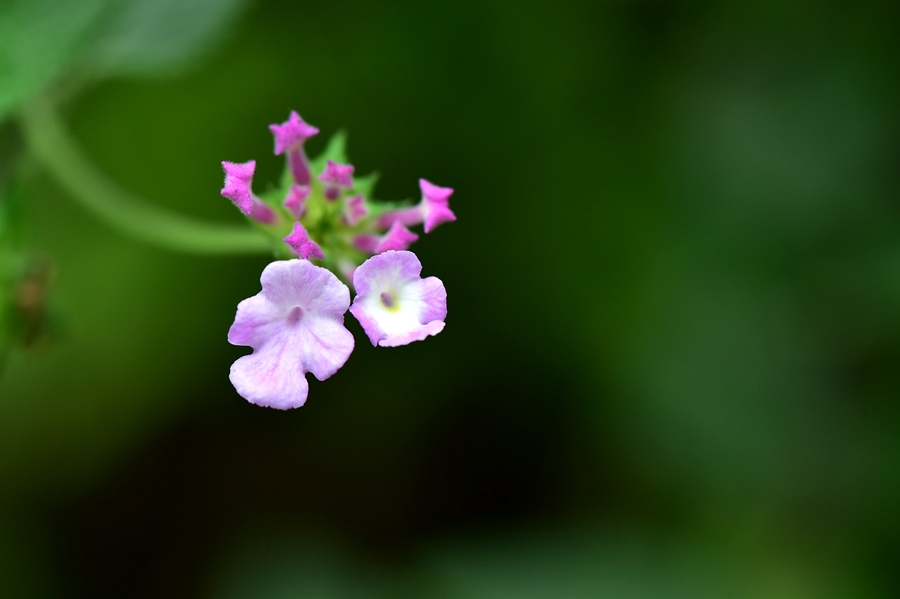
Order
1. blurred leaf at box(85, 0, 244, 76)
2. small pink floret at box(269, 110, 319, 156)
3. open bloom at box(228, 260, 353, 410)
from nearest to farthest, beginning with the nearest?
open bloom at box(228, 260, 353, 410) < small pink floret at box(269, 110, 319, 156) < blurred leaf at box(85, 0, 244, 76)

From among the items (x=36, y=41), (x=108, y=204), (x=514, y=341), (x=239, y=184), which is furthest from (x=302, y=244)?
(x=514, y=341)

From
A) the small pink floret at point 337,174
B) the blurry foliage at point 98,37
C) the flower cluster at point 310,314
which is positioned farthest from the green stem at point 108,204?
the flower cluster at point 310,314

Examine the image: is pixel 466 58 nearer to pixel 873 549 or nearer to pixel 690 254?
pixel 690 254

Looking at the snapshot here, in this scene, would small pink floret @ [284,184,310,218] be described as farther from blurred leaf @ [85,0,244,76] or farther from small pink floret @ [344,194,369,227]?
blurred leaf @ [85,0,244,76]

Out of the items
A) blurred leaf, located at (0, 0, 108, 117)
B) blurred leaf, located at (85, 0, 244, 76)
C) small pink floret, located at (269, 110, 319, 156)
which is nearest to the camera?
small pink floret, located at (269, 110, 319, 156)

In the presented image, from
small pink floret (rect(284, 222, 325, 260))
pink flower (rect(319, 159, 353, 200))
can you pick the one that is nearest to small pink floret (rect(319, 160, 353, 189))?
pink flower (rect(319, 159, 353, 200))

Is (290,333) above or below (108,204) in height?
below

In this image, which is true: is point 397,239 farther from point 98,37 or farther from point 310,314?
point 98,37
